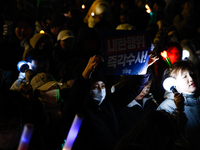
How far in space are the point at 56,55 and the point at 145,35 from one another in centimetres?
281

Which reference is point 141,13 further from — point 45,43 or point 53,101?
point 53,101

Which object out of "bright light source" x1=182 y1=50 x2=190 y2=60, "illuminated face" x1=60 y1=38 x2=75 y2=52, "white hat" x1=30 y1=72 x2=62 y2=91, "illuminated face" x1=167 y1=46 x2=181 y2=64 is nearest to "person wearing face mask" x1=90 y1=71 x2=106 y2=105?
"white hat" x1=30 y1=72 x2=62 y2=91

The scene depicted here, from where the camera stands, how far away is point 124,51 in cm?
315

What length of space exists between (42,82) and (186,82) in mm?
2248

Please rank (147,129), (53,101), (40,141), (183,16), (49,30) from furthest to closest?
(183,16), (49,30), (53,101), (40,141), (147,129)

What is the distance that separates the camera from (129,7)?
9.09m

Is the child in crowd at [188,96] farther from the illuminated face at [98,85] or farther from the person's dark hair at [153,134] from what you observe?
the person's dark hair at [153,134]

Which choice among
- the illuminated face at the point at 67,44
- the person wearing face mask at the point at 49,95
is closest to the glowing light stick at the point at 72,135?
the person wearing face mask at the point at 49,95

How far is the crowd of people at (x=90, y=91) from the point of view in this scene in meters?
2.29

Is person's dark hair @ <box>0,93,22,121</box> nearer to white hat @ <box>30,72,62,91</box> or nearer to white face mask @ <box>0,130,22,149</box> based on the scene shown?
white face mask @ <box>0,130,22,149</box>

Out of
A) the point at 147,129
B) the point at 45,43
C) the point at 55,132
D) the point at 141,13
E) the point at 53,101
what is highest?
the point at 141,13

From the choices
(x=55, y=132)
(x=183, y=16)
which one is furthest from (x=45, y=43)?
(x=183, y=16)

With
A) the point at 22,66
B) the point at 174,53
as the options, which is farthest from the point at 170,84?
the point at 22,66

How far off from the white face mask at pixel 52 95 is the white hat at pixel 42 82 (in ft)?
0.30
